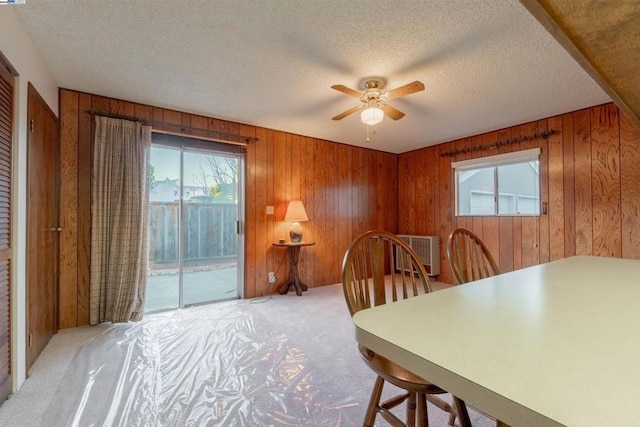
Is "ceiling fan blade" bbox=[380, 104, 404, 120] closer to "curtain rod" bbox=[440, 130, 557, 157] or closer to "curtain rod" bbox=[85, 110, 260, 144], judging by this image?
"curtain rod" bbox=[85, 110, 260, 144]

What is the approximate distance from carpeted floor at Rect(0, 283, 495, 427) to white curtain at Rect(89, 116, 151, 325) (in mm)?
276

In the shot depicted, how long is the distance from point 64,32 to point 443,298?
110 inches

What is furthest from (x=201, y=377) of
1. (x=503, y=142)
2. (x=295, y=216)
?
(x=503, y=142)

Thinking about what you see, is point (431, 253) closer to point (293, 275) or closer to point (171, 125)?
point (293, 275)

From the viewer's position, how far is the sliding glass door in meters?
3.24

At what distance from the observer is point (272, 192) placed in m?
3.92

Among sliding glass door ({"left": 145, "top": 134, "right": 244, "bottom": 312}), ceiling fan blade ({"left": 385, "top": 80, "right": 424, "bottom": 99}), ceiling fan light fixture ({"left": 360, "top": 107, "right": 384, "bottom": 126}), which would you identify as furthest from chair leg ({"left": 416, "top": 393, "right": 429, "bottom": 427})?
sliding glass door ({"left": 145, "top": 134, "right": 244, "bottom": 312})

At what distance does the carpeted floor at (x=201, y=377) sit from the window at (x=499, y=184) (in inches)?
110

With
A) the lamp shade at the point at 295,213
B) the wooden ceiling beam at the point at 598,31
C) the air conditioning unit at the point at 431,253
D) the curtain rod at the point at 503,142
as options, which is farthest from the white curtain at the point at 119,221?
the curtain rod at the point at 503,142

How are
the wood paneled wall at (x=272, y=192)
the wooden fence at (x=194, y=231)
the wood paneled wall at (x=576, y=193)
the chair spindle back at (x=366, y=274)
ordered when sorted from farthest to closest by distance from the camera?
the wooden fence at (x=194, y=231) → the wood paneled wall at (x=576, y=193) → the wood paneled wall at (x=272, y=192) → the chair spindle back at (x=366, y=274)

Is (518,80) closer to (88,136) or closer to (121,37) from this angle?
(121,37)

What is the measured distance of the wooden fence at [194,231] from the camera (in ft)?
10.6

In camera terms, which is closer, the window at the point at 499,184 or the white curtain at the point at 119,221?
the white curtain at the point at 119,221

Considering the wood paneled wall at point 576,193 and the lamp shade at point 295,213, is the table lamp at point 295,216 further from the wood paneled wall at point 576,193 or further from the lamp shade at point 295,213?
the wood paneled wall at point 576,193
